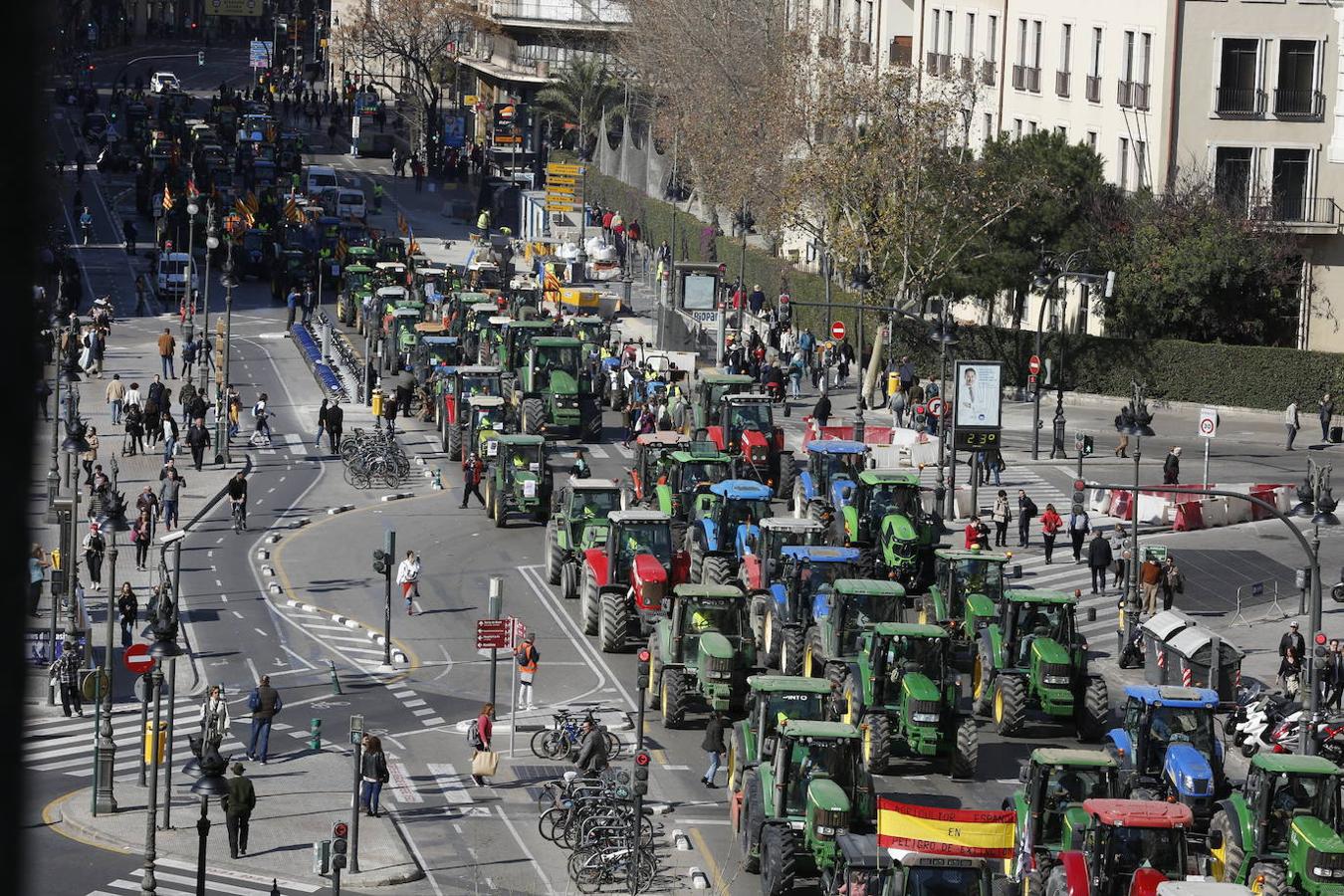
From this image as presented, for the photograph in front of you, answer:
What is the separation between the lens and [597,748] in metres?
33.5

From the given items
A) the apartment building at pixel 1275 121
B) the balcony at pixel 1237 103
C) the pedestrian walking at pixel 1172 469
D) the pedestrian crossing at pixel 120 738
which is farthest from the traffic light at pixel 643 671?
the balcony at pixel 1237 103

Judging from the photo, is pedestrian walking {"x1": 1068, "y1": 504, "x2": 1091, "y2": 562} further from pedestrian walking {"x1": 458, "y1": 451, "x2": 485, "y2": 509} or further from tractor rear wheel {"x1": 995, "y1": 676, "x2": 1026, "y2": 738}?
tractor rear wheel {"x1": 995, "y1": 676, "x2": 1026, "y2": 738}

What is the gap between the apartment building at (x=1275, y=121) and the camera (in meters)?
77.4

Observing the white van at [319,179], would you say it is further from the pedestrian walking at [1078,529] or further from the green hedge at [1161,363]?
the pedestrian walking at [1078,529]

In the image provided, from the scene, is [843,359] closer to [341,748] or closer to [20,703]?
[341,748]

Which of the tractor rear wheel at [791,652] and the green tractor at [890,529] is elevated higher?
the green tractor at [890,529]

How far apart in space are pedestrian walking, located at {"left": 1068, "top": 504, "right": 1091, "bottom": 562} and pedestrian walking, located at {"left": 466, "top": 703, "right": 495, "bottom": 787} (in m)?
22.1

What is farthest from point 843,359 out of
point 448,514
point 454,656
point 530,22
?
point 530,22

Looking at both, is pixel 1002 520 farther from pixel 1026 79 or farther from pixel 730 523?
pixel 1026 79

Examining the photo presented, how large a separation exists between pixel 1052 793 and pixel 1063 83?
6411 centimetres

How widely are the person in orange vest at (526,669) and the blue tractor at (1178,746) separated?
38.3 ft

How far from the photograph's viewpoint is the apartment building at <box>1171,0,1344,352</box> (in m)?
77.4

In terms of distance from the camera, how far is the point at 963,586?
41.4 metres

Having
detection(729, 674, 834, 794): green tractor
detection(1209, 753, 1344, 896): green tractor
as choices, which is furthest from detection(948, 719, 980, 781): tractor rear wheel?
detection(1209, 753, 1344, 896): green tractor
